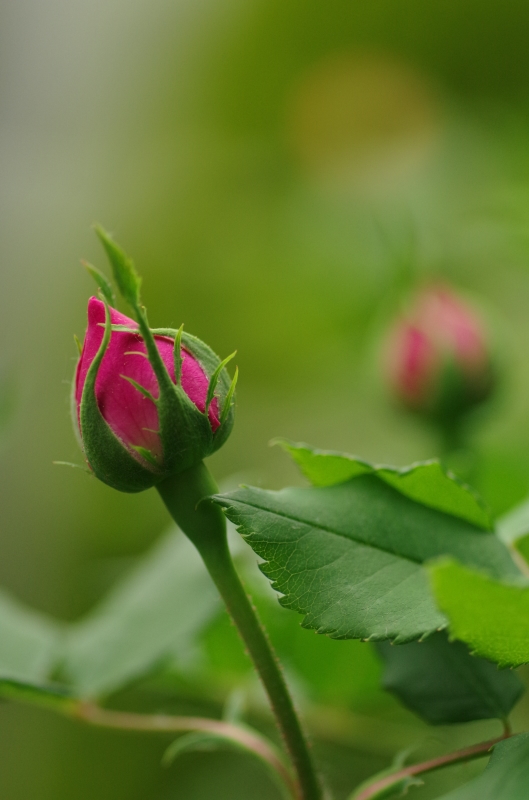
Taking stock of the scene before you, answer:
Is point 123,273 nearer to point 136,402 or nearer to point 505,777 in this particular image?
point 136,402

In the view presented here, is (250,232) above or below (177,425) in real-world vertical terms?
above

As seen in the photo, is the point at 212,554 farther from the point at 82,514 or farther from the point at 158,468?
the point at 82,514

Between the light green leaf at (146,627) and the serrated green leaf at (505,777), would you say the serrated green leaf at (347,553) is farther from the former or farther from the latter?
the light green leaf at (146,627)

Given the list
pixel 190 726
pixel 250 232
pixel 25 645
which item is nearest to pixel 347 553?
pixel 190 726

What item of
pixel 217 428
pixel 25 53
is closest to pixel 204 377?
pixel 217 428

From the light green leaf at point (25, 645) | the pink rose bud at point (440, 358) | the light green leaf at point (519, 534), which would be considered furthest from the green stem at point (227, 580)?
the pink rose bud at point (440, 358)

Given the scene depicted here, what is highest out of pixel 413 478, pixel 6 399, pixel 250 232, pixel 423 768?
pixel 250 232

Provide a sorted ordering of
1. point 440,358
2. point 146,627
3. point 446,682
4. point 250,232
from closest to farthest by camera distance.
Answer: point 446,682
point 146,627
point 440,358
point 250,232
